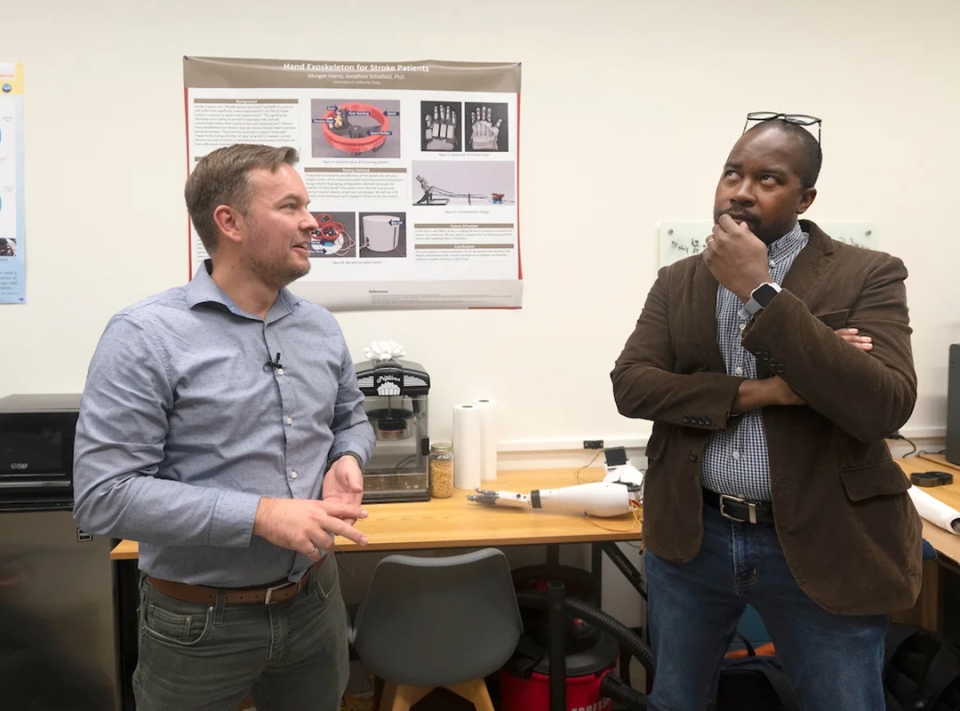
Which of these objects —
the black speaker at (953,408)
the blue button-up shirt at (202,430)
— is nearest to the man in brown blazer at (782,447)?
the blue button-up shirt at (202,430)

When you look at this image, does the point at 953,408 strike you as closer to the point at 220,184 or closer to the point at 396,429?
the point at 396,429

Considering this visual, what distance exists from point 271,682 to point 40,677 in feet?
4.24

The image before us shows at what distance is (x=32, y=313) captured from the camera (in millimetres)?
2465

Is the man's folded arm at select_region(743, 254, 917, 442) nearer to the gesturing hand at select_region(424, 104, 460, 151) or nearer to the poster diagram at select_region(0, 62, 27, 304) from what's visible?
the gesturing hand at select_region(424, 104, 460, 151)

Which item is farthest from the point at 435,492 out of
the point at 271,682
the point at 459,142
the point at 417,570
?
the point at 459,142

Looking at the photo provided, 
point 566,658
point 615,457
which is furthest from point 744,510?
point 615,457

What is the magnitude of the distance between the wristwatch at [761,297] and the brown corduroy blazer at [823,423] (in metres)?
0.04

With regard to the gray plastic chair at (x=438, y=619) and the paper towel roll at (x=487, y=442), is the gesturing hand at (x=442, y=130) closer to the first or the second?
the paper towel roll at (x=487, y=442)

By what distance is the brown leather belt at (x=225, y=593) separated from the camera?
1.24 meters

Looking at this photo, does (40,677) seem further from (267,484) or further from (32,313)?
(267,484)

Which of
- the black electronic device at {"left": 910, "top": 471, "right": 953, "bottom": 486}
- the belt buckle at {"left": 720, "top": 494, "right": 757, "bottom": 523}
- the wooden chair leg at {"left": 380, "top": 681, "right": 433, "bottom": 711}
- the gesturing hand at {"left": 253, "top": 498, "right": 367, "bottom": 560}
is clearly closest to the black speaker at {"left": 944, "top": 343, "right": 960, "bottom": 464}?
the black electronic device at {"left": 910, "top": 471, "right": 953, "bottom": 486}

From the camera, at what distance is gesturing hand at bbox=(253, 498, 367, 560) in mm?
1107

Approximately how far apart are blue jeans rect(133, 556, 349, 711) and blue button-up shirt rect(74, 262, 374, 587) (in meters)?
0.07

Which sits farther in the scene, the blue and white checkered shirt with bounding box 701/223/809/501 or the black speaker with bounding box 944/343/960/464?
the black speaker with bounding box 944/343/960/464
